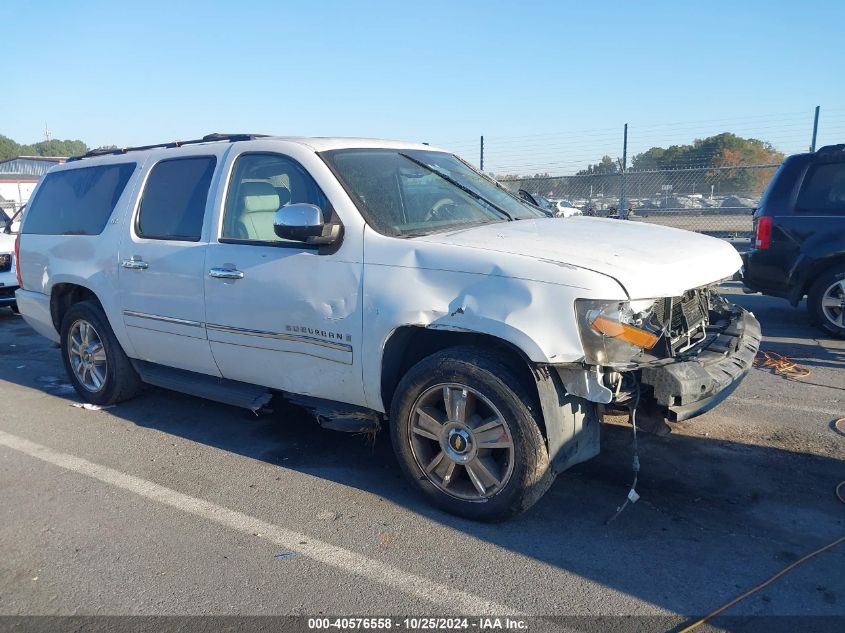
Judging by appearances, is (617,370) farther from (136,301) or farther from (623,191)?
(623,191)

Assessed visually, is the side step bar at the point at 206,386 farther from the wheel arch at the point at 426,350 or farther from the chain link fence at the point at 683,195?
the chain link fence at the point at 683,195

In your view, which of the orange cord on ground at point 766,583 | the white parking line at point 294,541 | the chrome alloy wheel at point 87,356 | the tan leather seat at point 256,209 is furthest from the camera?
the chrome alloy wheel at point 87,356

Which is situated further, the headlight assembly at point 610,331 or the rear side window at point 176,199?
the rear side window at point 176,199

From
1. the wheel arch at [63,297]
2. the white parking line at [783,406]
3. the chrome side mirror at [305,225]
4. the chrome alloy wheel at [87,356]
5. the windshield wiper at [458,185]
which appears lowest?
the white parking line at [783,406]

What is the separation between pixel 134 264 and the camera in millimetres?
5027

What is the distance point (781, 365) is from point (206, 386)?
15.6ft

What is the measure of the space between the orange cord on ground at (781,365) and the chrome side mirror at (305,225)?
13.2ft

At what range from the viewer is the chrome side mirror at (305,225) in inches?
150

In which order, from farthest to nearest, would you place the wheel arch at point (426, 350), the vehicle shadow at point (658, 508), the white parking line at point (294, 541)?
1. the wheel arch at point (426, 350)
2. the vehicle shadow at point (658, 508)
3. the white parking line at point (294, 541)

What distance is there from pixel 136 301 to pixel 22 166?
51.6 meters

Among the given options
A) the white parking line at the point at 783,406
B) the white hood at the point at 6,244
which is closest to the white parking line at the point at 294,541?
the white parking line at the point at 783,406

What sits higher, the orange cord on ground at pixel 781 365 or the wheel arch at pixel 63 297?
the wheel arch at pixel 63 297

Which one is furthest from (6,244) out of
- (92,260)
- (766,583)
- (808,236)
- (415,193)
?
(766,583)

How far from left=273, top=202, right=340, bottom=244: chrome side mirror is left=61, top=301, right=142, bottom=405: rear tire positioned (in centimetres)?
242
